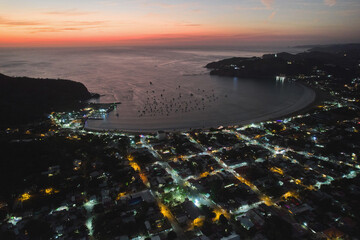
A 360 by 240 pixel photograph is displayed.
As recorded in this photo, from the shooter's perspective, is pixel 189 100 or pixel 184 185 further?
pixel 189 100

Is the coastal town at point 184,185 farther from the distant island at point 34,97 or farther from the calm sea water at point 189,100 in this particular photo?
the distant island at point 34,97

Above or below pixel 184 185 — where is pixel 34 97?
above

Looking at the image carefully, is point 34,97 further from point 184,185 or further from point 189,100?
point 184,185

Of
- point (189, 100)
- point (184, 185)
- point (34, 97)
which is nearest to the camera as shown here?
point (184, 185)

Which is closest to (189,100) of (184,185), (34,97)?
(184,185)

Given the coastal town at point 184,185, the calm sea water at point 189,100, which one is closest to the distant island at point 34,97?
the calm sea water at point 189,100
